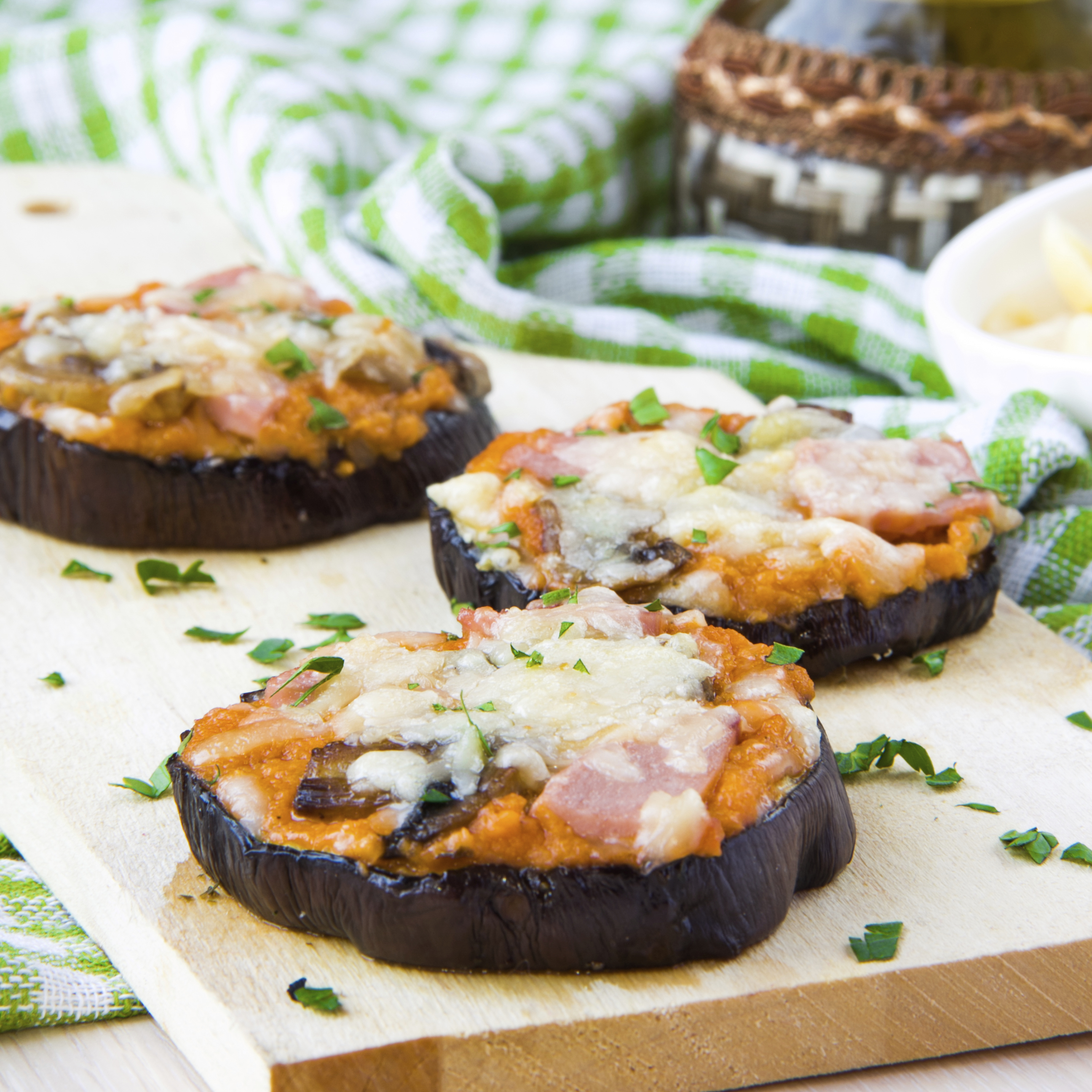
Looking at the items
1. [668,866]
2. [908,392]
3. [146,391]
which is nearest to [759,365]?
[908,392]

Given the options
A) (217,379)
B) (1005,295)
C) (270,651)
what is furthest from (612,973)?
(1005,295)

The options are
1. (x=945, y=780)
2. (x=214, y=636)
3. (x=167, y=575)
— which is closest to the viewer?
(x=945, y=780)

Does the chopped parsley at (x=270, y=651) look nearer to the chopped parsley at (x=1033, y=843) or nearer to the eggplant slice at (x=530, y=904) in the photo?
the eggplant slice at (x=530, y=904)

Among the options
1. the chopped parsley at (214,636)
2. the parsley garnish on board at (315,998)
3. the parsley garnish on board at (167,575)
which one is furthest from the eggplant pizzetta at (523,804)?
the parsley garnish on board at (167,575)

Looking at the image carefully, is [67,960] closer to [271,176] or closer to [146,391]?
[146,391]

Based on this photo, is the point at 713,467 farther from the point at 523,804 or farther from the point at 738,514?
the point at 523,804
